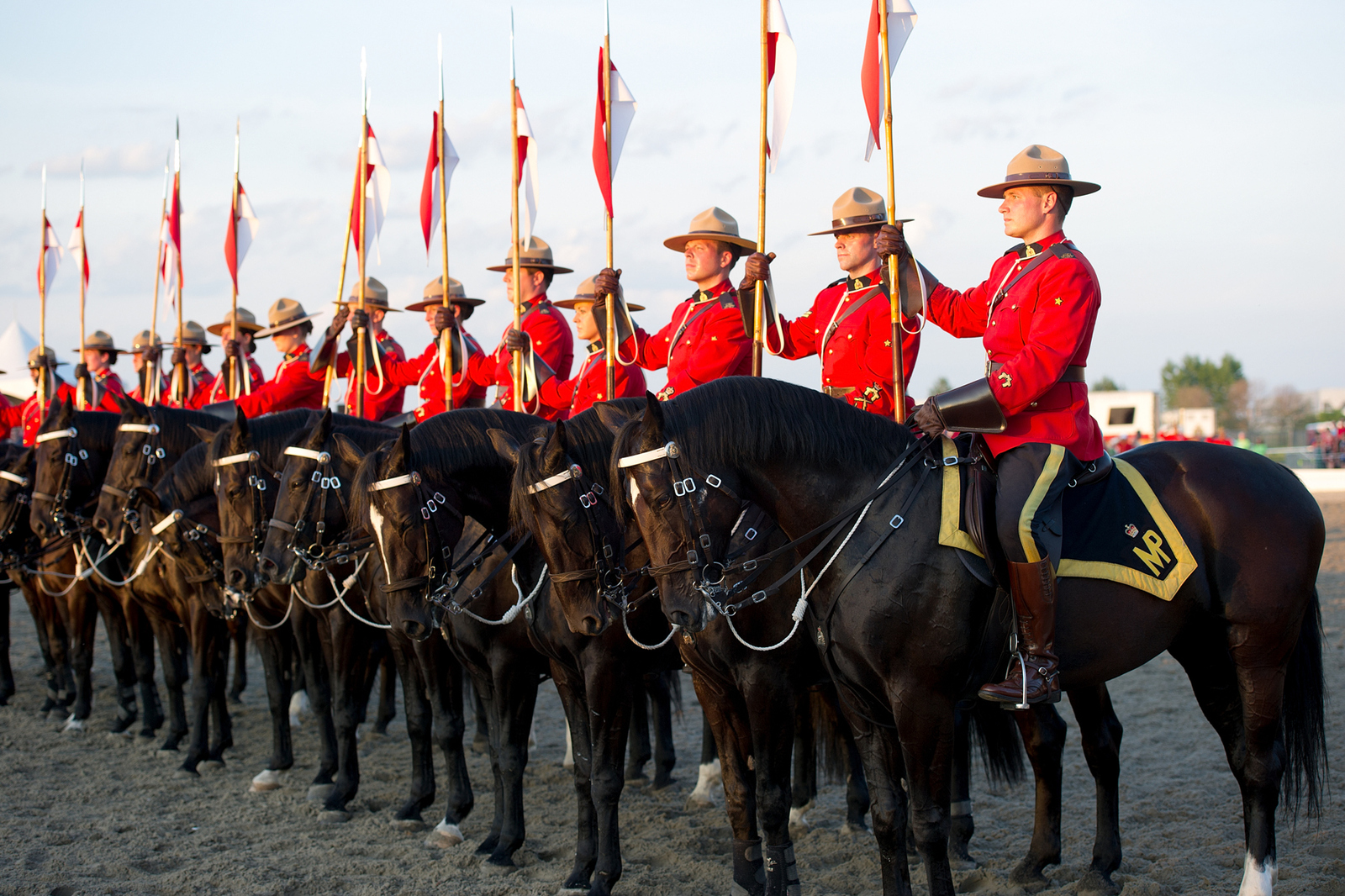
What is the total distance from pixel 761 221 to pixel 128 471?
528cm

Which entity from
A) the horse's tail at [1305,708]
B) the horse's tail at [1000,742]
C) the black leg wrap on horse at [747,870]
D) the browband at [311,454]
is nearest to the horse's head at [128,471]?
the browband at [311,454]

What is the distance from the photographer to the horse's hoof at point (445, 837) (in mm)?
6633

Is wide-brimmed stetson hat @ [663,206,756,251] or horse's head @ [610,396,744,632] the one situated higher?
wide-brimmed stetson hat @ [663,206,756,251]

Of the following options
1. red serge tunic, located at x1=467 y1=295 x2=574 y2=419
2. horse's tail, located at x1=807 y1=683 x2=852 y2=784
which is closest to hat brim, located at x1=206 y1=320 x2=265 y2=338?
red serge tunic, located at x1=467 y1=295 x2=574 y2=419

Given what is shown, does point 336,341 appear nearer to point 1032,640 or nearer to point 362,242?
point 362,242

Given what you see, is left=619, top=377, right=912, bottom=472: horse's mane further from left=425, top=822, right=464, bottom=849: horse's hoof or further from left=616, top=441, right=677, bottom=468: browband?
left=425, top=822, right=464, bottom=849: horse's hoof

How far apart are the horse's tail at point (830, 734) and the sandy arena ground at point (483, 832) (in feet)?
1.28

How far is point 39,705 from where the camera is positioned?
1104 cm

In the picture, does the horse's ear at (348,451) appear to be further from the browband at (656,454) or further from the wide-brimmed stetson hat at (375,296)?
the wide-brimmed stetson hat at (375,296)

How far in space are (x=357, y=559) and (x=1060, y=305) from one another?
15.0 feet

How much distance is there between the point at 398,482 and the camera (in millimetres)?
5820

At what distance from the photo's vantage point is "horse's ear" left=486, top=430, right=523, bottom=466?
234 inches

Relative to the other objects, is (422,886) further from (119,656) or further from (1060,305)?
(119,656)

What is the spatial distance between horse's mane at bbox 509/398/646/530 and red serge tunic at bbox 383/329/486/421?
4297 millimetres
